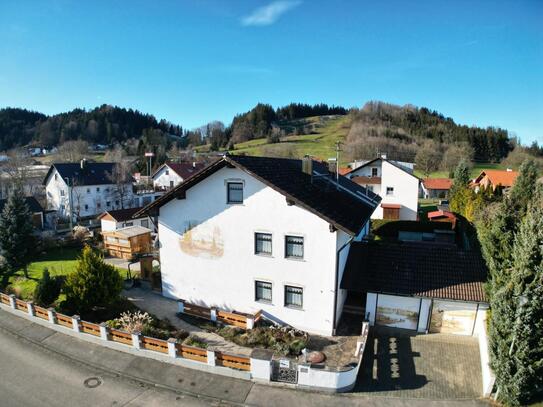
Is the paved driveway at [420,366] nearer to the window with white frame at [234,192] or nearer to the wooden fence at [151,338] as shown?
the wooden fence at [151,338]

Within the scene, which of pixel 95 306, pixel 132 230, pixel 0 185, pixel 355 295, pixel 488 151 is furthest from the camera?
pixel 488 151

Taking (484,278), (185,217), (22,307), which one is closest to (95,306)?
(22,307)

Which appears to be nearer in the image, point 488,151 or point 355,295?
point 355,295

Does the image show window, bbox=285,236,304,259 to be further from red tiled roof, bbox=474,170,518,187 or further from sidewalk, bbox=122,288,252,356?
red tiled roof, bbox=474,170,518,187

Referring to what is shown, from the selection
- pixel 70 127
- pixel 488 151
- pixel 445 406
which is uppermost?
pixel 70 127

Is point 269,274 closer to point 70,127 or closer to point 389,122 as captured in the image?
point 389,122

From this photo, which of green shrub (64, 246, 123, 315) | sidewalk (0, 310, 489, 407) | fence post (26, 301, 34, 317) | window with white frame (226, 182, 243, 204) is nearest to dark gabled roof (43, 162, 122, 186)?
fence post (26, 301, 34, 317)

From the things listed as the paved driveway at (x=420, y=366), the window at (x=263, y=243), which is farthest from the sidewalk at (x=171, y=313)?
the paved driveway at (x=420, y=366)
